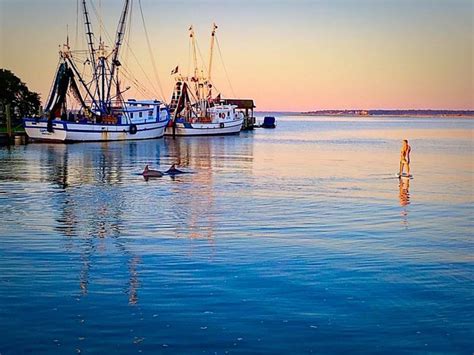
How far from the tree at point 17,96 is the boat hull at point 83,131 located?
1354cm

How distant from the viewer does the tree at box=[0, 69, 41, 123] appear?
9303 cm

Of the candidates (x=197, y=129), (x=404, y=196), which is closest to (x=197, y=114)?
(x=197, y=129)

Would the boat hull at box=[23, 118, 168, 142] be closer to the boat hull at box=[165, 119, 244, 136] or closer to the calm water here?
the boat hull at box=[165, 119, 244, 136]

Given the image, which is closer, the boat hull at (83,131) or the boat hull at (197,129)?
the boat hull at (83,131)

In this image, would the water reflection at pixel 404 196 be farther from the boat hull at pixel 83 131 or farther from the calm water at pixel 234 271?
the boat hull at pixel 83 131

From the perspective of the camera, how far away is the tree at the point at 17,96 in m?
93.0

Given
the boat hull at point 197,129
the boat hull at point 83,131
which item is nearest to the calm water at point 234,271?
the boat hull at point 83,131

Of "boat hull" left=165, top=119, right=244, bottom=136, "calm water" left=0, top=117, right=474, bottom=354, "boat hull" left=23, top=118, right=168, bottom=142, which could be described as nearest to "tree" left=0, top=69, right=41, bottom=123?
"boat hull" left=23, top=118, right=168, bottom=142

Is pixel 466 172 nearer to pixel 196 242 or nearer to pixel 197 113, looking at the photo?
pixel 196 242

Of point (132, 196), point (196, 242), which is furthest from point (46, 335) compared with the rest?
point (132, 196)

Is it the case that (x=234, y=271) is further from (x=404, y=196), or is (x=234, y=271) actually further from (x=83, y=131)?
(x=83, y=131)

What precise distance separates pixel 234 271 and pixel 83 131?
240ft

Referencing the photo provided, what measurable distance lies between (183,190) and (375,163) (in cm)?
2528

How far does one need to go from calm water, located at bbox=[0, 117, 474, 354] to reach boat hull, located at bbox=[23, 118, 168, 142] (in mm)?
50448
